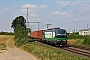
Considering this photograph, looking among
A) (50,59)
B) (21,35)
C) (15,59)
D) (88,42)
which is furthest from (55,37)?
(21,35)

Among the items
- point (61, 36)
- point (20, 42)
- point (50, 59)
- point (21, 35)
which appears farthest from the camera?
point (21, 35)

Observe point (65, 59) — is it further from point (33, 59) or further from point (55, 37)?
point (55, 37)

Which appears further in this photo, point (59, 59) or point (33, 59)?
point (33, 59)

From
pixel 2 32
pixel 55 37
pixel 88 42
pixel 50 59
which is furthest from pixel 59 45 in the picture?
A: pixel 2 32

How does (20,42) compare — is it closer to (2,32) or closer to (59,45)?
(59,45)

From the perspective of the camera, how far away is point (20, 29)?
60406 mm

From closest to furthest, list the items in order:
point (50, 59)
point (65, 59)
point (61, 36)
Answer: point (65, 59)
point (50, 59)
point (61, 36)

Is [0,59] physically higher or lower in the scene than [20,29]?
lower

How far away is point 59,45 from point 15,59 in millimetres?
14471

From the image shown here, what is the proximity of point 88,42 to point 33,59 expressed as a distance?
16.8 meters

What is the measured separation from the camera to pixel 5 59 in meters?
24.5

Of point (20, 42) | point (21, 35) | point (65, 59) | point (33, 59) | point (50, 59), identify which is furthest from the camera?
point (21, 35)

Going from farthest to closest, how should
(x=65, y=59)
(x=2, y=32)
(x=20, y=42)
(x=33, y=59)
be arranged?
(x=2, y=32)
(x=20, y=42)
(x=33, y=59)
(x=65, y=59)

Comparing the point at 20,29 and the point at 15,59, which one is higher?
the point at 20,29
